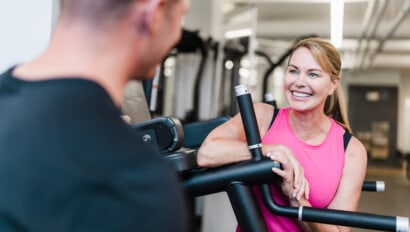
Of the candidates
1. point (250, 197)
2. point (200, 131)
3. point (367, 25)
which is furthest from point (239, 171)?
point (367, 25)

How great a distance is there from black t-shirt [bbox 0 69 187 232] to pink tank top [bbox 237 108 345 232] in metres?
0.89

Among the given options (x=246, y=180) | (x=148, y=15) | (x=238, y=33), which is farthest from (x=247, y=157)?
(x=238, y=33)

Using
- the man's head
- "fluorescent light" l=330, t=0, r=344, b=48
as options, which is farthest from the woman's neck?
"fluorescent light" l=330, t=0, r=344, b=48

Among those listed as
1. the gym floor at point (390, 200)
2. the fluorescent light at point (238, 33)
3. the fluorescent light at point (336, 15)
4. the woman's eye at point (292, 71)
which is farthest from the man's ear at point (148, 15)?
the fluorescent light at point (238, 33)

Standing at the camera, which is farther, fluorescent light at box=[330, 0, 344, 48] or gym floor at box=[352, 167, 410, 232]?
gym floor at box=[352, 167, 410, 232]

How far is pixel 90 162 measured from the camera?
48 centimetres

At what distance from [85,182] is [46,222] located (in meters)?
0.07

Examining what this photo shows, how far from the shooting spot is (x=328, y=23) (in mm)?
8266

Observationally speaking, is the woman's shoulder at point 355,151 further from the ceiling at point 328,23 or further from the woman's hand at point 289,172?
the ceiling at point 328,23

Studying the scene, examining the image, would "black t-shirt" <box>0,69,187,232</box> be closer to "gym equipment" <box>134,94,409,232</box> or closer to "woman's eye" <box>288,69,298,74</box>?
"gym equipment" <box>134,94,409,232</box>

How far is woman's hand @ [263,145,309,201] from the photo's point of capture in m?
1.19

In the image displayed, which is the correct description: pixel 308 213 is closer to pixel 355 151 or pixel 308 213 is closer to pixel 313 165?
pixel 313 165

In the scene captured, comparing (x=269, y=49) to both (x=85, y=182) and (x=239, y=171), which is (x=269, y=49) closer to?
(x=239, y=171)

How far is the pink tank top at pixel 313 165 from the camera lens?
4.51ft
